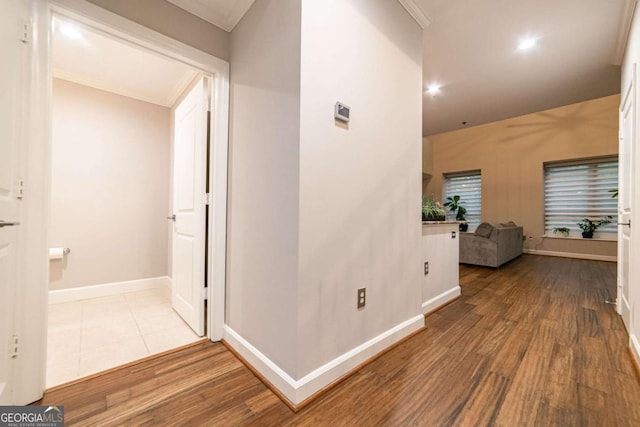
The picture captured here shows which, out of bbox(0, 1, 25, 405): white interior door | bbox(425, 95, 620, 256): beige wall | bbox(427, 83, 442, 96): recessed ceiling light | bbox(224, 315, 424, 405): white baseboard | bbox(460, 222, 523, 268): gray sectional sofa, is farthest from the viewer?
bbox(425, 95, 620, 256): beige wall

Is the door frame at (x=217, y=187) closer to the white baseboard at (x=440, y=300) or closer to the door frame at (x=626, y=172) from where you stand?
the white baseboard at (x=440, y=300)

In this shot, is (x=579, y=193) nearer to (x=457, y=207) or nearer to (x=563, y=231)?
(x=563, y=231)

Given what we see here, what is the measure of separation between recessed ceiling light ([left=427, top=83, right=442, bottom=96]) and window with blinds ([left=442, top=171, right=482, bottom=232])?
3.55 meters

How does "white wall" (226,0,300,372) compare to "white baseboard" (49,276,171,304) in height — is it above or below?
above

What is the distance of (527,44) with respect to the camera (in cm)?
274

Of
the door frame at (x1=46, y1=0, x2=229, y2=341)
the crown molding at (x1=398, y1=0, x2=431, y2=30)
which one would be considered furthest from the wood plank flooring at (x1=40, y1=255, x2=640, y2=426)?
the crown molding at (x1=398, y1=0, x2=431, y2=30)

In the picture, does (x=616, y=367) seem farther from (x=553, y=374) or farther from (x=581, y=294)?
(x=581, y=294)

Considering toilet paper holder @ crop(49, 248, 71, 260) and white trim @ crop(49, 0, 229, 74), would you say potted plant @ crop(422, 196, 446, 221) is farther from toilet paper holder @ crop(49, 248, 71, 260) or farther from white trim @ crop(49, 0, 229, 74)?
toilet paper holder @ crop(49, 248, 71, 260)

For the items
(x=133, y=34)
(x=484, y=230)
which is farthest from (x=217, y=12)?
(x=484, y=230)

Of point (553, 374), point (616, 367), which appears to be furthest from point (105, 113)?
point (616, 367)

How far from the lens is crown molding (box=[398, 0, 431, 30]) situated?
195 centimetres

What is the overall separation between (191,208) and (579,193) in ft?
24.2

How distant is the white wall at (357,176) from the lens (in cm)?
131

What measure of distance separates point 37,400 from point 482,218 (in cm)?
764
